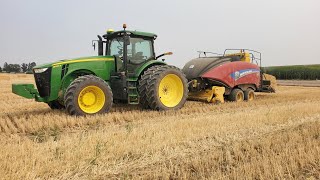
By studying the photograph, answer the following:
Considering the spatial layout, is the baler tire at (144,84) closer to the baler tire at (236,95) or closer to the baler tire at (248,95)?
the baler tire at (236,95)

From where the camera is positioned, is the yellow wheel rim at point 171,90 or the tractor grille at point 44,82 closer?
the tractor grille at point 44,82

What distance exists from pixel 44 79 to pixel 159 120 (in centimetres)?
287

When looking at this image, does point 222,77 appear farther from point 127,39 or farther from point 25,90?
point 25,90

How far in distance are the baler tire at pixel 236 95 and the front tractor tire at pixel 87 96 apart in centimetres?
492

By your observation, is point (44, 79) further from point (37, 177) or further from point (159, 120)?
point (37, 177)

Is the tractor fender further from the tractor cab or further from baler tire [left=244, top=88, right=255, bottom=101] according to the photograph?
baler tire [left=244, top=88, right=255, bottom=101]

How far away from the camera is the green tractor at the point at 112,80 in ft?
25.4

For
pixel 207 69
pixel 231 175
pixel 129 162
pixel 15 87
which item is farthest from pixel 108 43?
pixel 231 175

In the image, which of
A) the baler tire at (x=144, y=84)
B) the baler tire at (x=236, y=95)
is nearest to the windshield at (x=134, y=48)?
the baler tire at (x=144, y=84)

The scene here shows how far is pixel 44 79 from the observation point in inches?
312

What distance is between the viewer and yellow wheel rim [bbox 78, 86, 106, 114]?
7.67 metres

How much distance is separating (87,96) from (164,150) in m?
3.57

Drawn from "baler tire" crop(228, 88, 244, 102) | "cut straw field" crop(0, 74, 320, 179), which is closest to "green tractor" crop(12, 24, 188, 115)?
"cut straw field" crop(0, 74, 320, 179)

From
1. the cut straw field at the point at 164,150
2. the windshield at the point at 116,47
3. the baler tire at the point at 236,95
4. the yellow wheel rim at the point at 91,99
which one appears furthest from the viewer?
the baler tire at the point at 236,95
